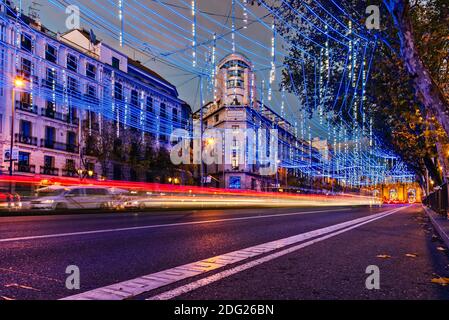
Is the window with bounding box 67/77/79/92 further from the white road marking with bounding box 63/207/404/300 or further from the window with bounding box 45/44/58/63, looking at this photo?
the white road marking with bounding box 63/207/404/300

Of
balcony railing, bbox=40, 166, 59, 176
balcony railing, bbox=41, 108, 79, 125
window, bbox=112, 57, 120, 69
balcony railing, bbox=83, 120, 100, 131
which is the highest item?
window, bbox=112, 57, 120, 69

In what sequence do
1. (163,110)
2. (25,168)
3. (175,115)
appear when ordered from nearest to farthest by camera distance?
(25,168) → (163,110) → (175,115)

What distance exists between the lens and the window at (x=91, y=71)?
43.7 m

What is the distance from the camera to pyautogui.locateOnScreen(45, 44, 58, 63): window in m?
38.7

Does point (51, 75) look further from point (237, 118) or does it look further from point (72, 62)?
point (237, 118)

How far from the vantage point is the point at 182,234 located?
8.30m

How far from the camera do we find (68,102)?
139 feet

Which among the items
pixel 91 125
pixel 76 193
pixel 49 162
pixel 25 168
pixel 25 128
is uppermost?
pixel 91 125

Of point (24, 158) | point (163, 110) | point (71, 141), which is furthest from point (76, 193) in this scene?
point (163, 110)

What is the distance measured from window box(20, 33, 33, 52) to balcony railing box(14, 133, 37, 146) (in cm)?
797

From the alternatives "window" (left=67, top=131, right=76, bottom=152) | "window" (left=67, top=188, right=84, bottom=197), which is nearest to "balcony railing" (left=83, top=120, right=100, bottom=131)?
"window" (left=67, top=131, right=76, bottom=152)

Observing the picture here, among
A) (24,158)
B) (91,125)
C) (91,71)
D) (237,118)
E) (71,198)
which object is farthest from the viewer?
(237,118)

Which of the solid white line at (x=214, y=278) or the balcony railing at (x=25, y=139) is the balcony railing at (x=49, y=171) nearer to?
the balcony railing at (x=25, y=139)

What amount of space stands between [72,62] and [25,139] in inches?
395
